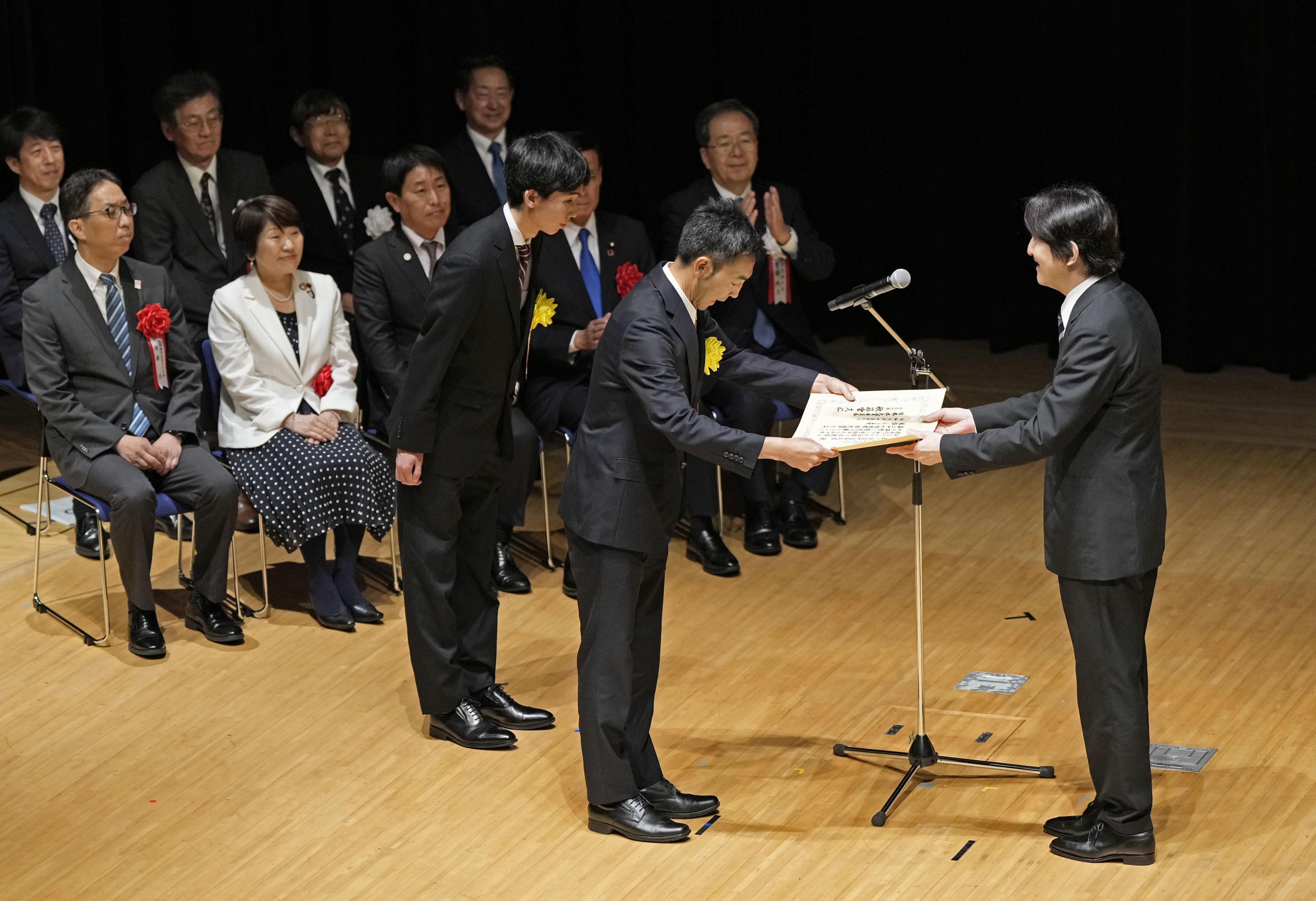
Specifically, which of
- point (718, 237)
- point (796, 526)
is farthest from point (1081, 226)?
point (796, 526)

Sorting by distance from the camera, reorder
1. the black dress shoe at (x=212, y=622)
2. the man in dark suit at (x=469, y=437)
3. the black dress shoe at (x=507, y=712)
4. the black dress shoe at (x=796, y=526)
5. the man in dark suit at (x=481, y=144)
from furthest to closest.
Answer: the man in dark suit at (x=481, y=144) → the black dress shoe at (x=796, y=526) → the black dress shoe at (x=212, y=622) → the black dress shoe at (x=507, y=712) → the man in dark suit at (x=469, y=437)

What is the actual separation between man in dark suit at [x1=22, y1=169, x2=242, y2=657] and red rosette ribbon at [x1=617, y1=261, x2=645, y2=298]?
5.07ft

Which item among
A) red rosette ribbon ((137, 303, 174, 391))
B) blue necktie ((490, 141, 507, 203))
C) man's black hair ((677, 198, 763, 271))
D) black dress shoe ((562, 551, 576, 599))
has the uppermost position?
man's black hair ((677, 198, 763, 271))

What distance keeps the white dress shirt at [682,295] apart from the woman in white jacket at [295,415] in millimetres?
1814

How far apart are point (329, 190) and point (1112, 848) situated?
3890 mm

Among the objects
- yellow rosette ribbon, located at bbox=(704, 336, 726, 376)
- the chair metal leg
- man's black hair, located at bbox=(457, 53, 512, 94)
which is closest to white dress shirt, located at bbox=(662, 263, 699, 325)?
yellow rosette ribbon, located at bbox=(704, 336, 726, 376)

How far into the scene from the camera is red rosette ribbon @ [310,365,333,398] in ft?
17.0

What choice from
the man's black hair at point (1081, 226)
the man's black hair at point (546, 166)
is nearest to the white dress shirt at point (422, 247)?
the man's black hair at point (546, 166)

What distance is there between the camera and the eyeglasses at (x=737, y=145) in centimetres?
582

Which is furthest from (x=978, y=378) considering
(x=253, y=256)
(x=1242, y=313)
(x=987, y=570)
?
(x=253, y=256)

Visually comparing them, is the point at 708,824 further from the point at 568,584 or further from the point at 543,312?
the point at 568,584

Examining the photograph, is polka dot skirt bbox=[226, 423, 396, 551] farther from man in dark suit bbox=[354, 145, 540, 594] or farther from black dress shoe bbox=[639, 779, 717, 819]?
black dress shoe bbox=[639, 779, 717, 819]

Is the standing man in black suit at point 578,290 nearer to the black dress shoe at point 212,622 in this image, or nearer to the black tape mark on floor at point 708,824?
the black dress shoe at point 212,622

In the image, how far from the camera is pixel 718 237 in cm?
344
